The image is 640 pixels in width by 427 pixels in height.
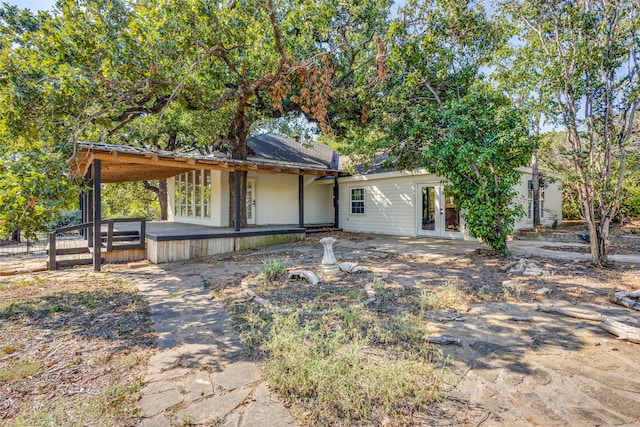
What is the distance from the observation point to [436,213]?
448 inches

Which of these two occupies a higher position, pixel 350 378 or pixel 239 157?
pixel 239 157

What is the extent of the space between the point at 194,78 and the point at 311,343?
30.0 ft

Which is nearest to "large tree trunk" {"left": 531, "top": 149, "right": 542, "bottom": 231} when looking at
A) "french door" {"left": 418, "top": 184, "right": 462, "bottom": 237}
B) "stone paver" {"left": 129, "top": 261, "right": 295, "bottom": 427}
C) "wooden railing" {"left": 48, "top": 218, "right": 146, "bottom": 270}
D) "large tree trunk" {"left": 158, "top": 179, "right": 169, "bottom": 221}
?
"french door" {"left": 418, "top": 184, "right": 462, "bottom": 237}

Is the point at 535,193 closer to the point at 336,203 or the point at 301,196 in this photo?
the point at 336,203

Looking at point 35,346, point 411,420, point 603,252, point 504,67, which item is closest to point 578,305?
point 603,252

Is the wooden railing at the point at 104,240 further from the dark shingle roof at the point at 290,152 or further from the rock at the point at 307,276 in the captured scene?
the dark shingle roof at the point at 290,152

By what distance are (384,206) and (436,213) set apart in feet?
7.30

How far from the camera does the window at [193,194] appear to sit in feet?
41.3

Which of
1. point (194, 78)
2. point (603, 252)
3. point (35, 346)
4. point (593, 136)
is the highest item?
point (194, 78)

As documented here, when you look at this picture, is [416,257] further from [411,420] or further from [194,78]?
[194,78]

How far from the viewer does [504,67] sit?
31.2 feet

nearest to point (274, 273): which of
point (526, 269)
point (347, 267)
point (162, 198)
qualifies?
point (347, 267)

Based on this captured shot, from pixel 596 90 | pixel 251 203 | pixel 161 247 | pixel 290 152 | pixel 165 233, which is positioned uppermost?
pixel 290 152

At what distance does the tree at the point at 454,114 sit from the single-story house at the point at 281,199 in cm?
253
